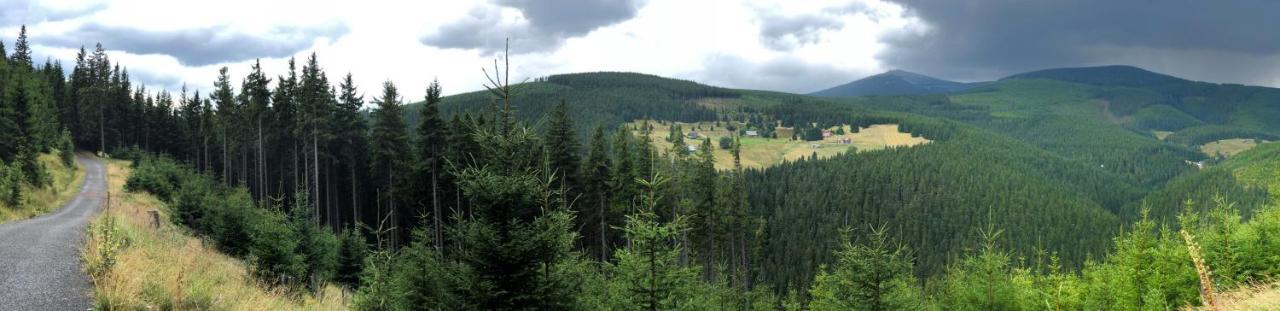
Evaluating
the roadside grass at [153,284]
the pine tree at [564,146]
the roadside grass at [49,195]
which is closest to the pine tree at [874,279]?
the roadside grass at [153,284]

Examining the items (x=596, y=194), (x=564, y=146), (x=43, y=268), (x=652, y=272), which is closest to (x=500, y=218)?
(x=652, y=272)

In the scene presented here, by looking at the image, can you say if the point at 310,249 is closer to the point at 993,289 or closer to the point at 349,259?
the point at 349,259

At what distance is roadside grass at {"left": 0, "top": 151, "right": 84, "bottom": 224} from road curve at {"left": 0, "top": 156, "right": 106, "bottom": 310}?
847cm

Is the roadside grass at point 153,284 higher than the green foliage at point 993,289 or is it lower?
higher

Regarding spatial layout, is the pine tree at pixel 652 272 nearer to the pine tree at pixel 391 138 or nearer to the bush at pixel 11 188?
the bush at pixel 11 188

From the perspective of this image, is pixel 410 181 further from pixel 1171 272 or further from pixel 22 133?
pixel 1171 272

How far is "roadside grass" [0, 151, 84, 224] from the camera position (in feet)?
93.0

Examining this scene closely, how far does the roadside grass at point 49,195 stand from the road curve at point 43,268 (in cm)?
847

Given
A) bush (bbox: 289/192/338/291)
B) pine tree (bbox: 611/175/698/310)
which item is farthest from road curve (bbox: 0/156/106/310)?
pine tree (bbox: 611/175/698/310)

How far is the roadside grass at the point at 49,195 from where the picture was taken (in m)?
28.3

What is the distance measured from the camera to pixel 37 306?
9305 millimetres

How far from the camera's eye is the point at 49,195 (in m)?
35.3

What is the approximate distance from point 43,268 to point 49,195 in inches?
1270

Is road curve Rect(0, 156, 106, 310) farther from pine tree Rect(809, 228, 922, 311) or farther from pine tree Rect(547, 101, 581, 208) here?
pine tree Rect(547, 101, 581, 208)
